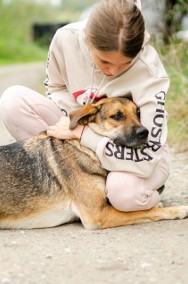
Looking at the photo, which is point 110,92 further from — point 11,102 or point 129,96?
point 11,102

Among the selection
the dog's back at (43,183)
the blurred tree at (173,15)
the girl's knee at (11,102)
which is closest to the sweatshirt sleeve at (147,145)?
the dog's back at (43,183)

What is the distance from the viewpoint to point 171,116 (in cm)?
786

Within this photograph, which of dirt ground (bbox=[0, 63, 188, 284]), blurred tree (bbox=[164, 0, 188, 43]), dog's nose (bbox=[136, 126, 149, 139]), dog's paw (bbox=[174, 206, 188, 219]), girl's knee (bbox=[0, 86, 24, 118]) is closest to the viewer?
dirt ground (bbox=[0, 63, 188, 284])

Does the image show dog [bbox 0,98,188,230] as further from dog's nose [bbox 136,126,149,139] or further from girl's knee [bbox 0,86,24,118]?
girl's knee [bbox 0,86,24,118]

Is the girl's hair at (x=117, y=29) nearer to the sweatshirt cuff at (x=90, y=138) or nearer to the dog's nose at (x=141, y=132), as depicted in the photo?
the dog's nose at (x=141, y=132)

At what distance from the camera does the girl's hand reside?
4.83 m

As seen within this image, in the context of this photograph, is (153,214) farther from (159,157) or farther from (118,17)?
(118,17)

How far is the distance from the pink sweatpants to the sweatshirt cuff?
0.24 metres

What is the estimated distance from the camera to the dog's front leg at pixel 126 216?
471 cm

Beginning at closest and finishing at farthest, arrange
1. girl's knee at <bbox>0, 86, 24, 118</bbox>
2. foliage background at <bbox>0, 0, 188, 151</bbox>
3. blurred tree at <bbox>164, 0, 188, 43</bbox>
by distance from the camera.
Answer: girl's knee at <bbox>0, 86, 24, 118</bbox> < foliage background at <bbox>0, 0, 188, 151</bbox> < blurred tree at <bbox>164, 0, 188, 43</bbox>

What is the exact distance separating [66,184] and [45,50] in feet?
→ 69.9

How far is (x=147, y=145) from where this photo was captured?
4676mm

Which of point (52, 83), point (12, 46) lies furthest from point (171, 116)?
point (12, 46)

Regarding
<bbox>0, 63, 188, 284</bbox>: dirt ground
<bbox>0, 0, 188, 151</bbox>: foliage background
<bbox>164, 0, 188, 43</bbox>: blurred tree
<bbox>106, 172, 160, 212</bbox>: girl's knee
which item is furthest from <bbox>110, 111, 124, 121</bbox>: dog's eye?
<bbox>164, 0, 188, 43</bbox>: blurred tree
